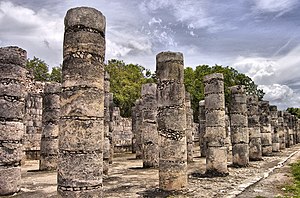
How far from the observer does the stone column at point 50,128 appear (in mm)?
13544

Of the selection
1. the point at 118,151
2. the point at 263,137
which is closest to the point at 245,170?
the point at 263,137

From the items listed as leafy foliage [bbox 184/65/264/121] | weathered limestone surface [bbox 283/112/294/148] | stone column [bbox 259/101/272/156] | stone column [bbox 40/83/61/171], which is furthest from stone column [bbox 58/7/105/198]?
leafy foliage [bbox 184/65/264/121]

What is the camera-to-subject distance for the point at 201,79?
132ft

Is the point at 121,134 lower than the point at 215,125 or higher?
lower

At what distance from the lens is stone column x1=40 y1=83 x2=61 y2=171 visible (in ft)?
44.4

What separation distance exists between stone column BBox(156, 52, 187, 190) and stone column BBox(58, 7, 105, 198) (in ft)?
9.59

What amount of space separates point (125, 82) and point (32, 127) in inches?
745

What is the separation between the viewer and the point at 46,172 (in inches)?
510

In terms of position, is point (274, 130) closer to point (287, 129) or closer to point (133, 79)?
point (287, 129)

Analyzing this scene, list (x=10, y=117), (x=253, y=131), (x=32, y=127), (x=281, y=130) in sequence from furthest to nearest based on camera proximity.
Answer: (x=281, y=130) → (x=32, y=127) → (x=253, y=131) → (x=10, y=117)

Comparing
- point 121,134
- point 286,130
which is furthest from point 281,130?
point 121,134

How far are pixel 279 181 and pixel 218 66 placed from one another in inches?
1263

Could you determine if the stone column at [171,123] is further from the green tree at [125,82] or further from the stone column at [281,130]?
the green tree at [125,82]

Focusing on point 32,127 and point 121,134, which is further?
point 121,134
